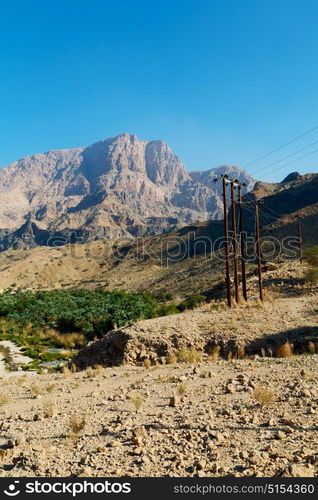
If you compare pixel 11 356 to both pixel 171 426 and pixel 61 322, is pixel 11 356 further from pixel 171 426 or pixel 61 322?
pixel 171 426

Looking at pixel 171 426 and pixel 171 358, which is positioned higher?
pixel 171 358

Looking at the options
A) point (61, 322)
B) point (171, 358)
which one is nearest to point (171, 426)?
point (171, 358)

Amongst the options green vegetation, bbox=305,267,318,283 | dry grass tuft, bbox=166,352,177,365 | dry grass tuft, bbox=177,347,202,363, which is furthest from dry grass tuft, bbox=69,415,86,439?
green vegetation, bbox=305,267,318,283

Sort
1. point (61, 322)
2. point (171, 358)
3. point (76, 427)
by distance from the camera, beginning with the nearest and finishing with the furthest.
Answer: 1. point (76, 427)
2. point (171, 358)
3. point (61, 322)

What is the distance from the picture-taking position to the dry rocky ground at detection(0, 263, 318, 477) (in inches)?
246

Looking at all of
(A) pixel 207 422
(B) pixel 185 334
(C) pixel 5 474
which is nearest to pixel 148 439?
(A) pixel 207 422

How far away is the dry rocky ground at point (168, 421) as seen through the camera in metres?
6.26

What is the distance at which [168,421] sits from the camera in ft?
26.6

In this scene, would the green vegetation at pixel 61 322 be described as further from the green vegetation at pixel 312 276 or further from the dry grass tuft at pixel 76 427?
the dry grass tuft at pixel 76 427

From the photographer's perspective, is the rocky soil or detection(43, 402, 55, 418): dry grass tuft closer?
the rocky soil

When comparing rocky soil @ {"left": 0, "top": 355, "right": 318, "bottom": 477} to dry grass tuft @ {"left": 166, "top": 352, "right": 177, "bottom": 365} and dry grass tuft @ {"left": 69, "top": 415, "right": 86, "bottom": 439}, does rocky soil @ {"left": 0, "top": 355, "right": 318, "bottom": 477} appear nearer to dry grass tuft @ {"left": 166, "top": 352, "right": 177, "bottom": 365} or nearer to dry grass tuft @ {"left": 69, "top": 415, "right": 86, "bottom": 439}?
dry grass tuft @ {"left": 69, "top": 415, "right": 86, "bottom": 439}

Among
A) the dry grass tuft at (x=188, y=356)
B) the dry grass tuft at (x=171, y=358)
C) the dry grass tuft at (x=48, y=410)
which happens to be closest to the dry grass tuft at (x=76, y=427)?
the dry grass tuft at (x=48, y=410)

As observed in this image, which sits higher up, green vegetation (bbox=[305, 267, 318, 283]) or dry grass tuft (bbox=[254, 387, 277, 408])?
green vegetation (bbox=[305, 267, 318, 283])

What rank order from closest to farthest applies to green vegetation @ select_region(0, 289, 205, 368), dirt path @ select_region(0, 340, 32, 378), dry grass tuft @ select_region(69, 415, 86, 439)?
dry grass tuft @ select_region(69, 415, 86, 439), dirt path @ select_region(0, 340, 32, 378), green vegetation @ select_region(0, 289, 205, 368)
